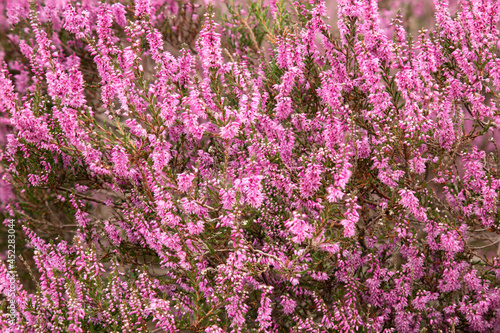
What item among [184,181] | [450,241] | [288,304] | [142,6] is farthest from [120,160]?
[450,241]

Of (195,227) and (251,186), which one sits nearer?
(251,186)

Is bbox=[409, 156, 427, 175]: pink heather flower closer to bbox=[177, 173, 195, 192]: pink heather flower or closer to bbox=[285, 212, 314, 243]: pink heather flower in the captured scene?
bbox=[285, 212, 314, 243]: pink heather flower

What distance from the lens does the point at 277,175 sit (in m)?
3.85

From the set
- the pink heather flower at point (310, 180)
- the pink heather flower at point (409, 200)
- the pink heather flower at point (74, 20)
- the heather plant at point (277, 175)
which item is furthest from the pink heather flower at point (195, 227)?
the pink heather flower at point (74, 20)

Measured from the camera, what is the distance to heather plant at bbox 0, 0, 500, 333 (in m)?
3.56

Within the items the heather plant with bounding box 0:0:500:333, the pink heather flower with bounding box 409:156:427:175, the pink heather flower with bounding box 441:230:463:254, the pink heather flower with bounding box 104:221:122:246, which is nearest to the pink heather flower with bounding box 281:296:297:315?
the heather plant with bounding box 0:0:500:333

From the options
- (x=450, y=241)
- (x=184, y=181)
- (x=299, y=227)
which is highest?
(x=184, y=181)

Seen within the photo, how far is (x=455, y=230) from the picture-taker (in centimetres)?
395

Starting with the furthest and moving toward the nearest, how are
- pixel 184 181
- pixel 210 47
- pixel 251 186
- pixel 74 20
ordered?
pixel 74 20, pixel 210 47, pixel 184 181, pixel 251 186

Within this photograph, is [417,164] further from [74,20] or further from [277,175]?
[74,20]

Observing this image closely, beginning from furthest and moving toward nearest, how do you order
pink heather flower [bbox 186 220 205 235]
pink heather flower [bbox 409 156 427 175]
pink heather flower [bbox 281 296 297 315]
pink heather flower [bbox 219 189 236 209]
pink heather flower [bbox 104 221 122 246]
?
1. pink heather flower [bbox 104 221 122 246]
2. pink heather flower [bbox 281 296 297 315]
3. pink heather flower [bbox 409 156 427 175]
4. pink heather flower [bbox 186 220 205 235]
5. pink heather flower [bbox 219 189 236 209]

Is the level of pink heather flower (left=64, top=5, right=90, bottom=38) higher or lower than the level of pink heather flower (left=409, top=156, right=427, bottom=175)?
higher

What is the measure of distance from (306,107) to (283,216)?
1.31 metres

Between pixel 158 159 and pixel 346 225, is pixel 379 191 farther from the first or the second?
pixel 158 159
